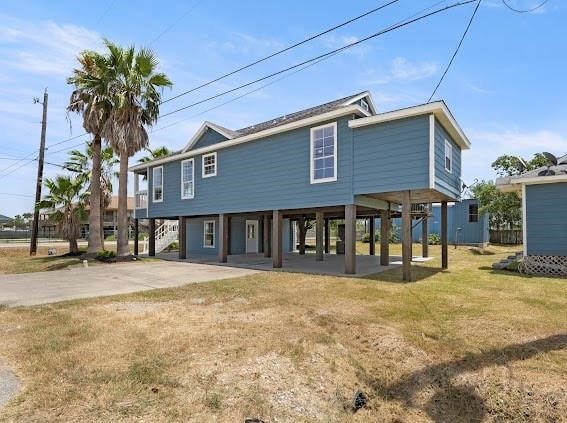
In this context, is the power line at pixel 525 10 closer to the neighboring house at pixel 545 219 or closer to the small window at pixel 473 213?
the neighboring house at pixel 545 219

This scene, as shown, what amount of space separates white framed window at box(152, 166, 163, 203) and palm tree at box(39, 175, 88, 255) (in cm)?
469

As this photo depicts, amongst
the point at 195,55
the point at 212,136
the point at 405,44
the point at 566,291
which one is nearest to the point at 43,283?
the point at 195,55

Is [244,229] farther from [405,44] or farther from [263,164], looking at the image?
[405,44]

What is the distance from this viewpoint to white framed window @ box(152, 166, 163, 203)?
20281 mm

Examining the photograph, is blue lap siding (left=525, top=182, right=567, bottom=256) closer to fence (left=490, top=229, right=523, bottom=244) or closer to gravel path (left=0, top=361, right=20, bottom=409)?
gravel path (left=0, top=361, right=20, bottom=409)

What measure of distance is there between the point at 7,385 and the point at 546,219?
14.5 m

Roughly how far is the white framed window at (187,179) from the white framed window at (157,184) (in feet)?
7.04

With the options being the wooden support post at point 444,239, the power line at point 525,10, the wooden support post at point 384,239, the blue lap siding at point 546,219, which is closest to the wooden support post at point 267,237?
the wooden support post at point 384,239

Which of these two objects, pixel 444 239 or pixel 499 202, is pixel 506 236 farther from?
pixel 444 239

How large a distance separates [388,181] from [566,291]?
5016mm

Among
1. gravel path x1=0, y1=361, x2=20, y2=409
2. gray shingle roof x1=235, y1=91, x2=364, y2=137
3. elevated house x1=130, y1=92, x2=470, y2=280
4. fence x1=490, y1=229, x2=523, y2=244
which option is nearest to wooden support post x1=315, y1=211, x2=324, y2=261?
elevated house x1=130, y1=92, x2=470, y2=280

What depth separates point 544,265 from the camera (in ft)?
40.4

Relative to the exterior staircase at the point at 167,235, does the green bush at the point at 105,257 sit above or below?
below

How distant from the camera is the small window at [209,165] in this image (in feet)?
55.8
